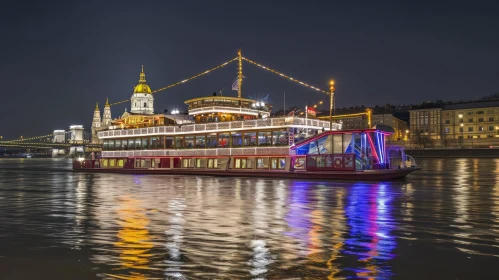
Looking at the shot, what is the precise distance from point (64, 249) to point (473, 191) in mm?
24184

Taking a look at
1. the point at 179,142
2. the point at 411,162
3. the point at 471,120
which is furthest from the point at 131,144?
the point at 471,120

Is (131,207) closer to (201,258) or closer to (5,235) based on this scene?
(5,235)

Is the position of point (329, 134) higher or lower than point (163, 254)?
higher

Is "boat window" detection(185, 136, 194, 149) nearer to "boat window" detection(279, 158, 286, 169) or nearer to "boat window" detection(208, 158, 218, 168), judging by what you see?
"boat window" detection(208, 158, 218, 168)

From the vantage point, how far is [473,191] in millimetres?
27594

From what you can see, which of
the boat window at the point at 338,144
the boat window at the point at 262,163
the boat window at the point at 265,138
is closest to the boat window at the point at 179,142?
the boat window at the point at 262,163

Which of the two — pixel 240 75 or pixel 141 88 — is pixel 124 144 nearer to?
pixel 240 75

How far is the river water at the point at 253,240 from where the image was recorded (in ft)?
31.4

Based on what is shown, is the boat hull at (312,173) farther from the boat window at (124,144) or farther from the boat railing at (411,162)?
the boat window at (124,144)

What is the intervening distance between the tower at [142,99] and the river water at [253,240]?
536 feet

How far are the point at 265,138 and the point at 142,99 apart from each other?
145950 mm

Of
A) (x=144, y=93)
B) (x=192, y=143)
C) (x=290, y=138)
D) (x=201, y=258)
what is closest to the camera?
(x=201, y=258)

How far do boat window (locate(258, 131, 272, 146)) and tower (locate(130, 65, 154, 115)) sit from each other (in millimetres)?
140745

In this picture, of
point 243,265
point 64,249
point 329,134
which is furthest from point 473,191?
point 64,249
